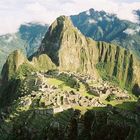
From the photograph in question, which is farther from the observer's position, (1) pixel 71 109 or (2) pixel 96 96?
(2) pixel 96 96

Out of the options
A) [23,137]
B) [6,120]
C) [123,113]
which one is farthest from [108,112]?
[6,120]

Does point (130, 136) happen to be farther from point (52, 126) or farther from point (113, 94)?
point (113, 94)

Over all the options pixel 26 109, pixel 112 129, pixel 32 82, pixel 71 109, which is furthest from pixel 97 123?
pixel 32 82

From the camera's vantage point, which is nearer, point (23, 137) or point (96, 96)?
point (23, 137)

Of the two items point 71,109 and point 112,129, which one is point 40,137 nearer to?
point 71,109

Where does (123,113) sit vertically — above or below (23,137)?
above

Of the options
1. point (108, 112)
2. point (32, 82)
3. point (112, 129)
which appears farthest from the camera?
point (32, 82)

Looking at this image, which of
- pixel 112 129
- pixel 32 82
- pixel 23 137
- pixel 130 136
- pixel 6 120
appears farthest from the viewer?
pixel 32 82

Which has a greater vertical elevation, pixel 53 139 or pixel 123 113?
pixel 123 113

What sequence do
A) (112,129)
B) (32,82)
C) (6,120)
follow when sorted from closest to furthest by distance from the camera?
(112,129)
(6,120)
(32,82)
